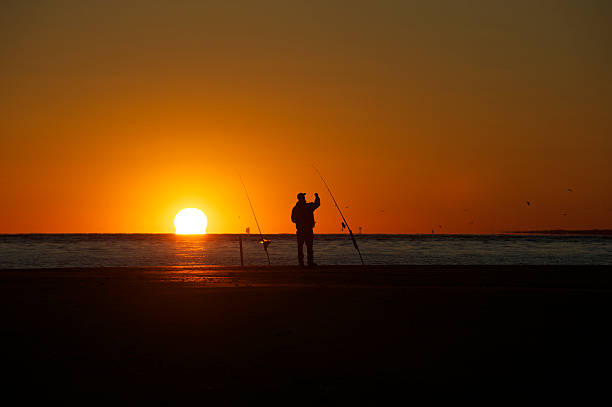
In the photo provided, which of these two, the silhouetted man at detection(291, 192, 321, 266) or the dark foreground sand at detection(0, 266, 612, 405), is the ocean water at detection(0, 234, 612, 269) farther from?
the dark foreground sand at detection(0, 266, 612, 405)

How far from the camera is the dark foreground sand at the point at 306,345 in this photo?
5723mm

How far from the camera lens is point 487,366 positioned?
6.40 metres

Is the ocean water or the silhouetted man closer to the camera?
the silhouetted man

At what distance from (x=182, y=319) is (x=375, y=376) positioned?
347 centimetres

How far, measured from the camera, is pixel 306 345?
722 centimetres

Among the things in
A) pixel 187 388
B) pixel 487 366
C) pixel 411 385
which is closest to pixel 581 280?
pixel 487 366

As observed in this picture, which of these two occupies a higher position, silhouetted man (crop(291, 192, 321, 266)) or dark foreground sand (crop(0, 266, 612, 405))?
silhouetted man (crop(291, 192, 321, 266))

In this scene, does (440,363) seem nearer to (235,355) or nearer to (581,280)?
(235,355)

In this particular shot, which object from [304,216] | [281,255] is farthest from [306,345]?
[281,255]

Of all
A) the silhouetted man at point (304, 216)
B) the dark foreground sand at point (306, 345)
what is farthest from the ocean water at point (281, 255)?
the dark foreground sand at point (306, 345)

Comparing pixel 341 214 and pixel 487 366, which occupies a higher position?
pixel 341 214

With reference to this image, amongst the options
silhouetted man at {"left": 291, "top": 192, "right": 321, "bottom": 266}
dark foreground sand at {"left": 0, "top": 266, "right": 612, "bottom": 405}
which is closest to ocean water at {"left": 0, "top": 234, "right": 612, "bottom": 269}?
silhouetted man at {"left": 291, "top": 192, "right": 321, "bottom": 266}

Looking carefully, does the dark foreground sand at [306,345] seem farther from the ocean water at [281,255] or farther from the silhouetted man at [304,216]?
the ocean water at [281,255]

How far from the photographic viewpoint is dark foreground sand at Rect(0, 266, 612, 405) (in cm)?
572
